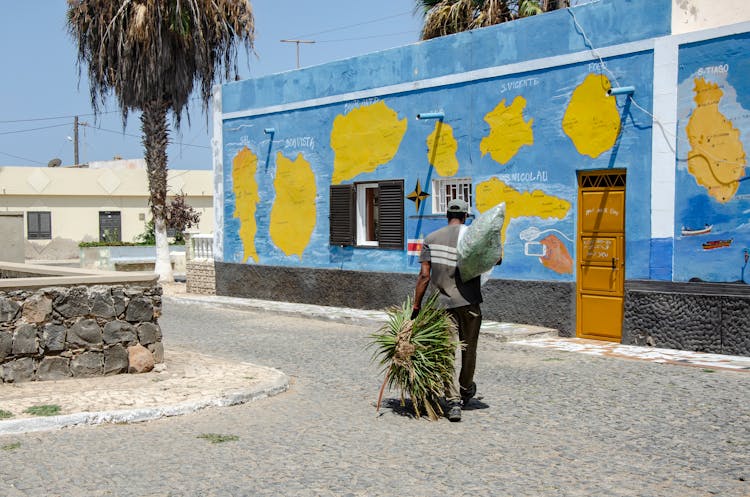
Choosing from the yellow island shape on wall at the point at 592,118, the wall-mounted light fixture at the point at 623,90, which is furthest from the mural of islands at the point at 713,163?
the yellow island shape on wall at the point at 592,118

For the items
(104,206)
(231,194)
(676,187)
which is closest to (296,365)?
(676,187)

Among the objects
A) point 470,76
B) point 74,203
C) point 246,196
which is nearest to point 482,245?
point 470,76

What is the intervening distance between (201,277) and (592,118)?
11574 mm

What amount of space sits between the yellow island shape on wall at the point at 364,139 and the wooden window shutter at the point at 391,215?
0.54 meters

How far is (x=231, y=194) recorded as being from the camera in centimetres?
2041

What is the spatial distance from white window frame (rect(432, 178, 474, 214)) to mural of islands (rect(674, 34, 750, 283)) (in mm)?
4023

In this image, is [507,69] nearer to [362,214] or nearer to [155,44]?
[362,214]

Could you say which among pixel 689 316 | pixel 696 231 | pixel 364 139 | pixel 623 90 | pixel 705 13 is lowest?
pixel 689 316

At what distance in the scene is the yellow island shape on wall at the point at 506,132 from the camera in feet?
45.5

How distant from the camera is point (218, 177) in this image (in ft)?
68.1

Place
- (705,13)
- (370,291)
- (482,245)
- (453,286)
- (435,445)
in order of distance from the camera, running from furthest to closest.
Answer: (370,291), (705,13), (453,286), (482,245), (435,445)

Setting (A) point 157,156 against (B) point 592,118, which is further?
(A) point 157,156

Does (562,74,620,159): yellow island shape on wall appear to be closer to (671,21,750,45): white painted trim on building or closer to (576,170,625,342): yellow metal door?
(576,170,625,342): yellow metal door

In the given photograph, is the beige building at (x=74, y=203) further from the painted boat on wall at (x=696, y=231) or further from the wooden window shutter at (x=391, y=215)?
the painted boat on wall at (x=696, y=231)
